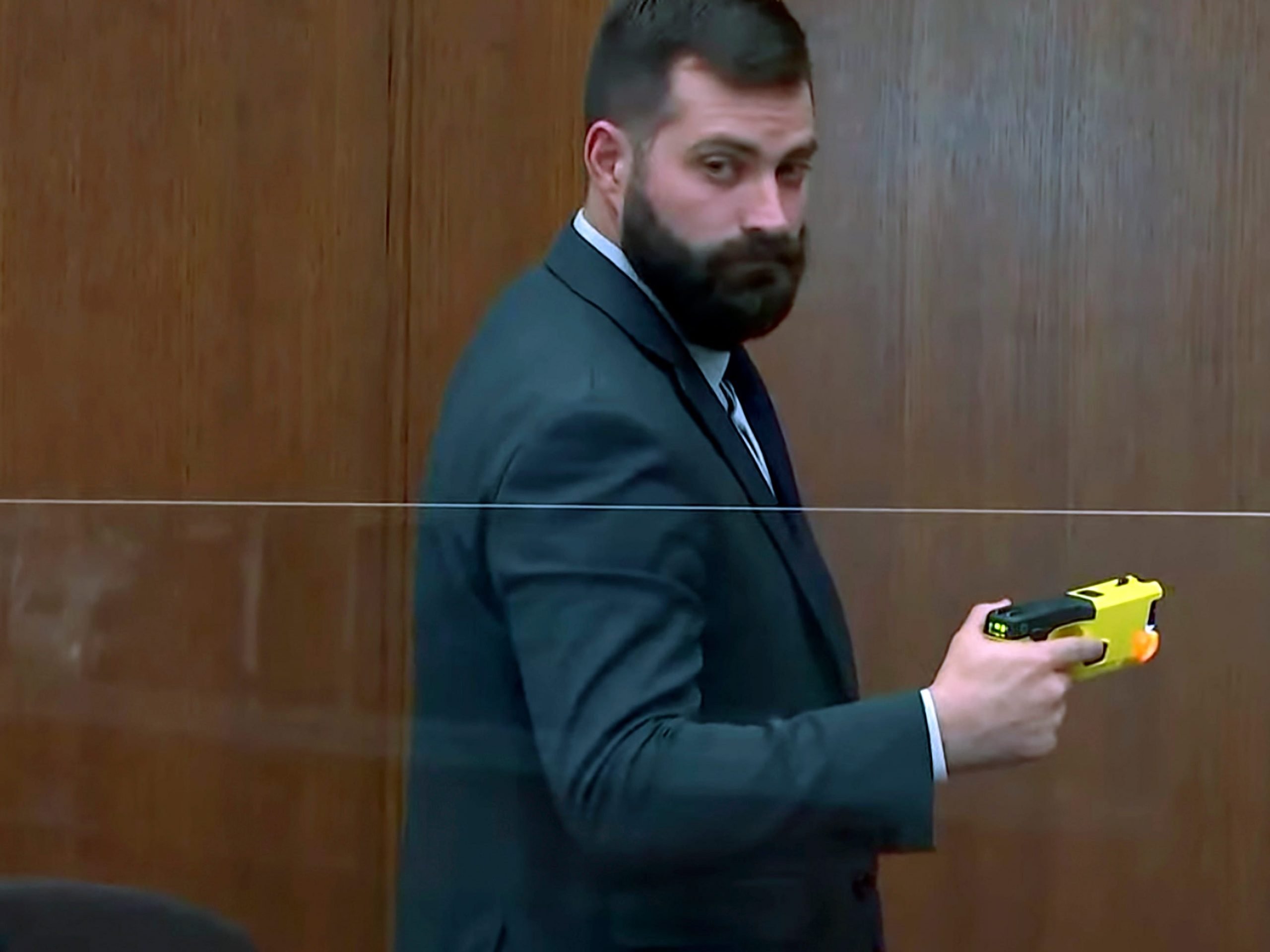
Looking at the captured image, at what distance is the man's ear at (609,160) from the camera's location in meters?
0.81

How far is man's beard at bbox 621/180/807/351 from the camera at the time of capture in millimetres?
783

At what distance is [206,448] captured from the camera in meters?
0.91

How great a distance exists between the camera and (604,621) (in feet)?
2.36

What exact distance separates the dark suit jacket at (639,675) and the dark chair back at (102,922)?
0.15 meters

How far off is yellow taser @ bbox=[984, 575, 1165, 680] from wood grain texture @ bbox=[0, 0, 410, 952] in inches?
12.8

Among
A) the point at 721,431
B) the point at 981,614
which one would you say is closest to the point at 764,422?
the point at 721,431

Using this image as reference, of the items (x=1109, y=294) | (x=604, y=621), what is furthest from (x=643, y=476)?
(x=1109, y=294)

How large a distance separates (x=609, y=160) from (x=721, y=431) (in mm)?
158

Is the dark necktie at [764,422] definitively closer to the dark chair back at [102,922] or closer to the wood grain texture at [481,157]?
the wood grain texture at [481,157]

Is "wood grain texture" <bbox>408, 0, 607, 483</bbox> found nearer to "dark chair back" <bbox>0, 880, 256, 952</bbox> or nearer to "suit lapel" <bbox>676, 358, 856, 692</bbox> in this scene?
"suit lapel" <bbox>676, 358, 856, 692</bbox>

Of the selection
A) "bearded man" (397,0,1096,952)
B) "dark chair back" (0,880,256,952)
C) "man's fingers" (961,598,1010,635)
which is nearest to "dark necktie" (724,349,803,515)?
"bearded man" (397,0,1096,952)

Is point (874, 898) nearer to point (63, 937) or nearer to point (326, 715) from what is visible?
point (326, 715)

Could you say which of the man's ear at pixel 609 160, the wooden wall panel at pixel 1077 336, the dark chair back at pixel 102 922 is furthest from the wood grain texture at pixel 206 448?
the wooden wall panel at pixel 1077 336

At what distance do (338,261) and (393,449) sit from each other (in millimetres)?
121
